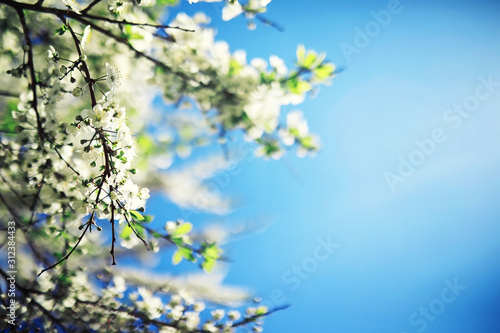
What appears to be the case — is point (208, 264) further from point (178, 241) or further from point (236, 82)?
point (236, 82)

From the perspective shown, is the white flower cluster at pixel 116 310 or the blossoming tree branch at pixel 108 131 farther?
the white flower cluster at pixel 116 310

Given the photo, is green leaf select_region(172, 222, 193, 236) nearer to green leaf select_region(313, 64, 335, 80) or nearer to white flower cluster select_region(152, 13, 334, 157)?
white flower cluster select_region(152, 13, 334, 157)

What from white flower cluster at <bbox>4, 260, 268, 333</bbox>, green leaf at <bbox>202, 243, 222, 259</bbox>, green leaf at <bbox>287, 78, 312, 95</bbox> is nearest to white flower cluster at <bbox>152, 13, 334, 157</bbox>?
green leaf at <bbox>287, 78, 312, 95</bbox>

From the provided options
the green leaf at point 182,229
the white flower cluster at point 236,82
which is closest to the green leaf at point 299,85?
the white flower cluster at point 236,82

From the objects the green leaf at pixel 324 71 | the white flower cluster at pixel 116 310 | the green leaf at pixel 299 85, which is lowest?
the white flower cluster at pixel 116 310

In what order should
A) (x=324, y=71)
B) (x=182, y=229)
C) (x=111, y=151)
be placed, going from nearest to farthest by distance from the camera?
(x=111, y=151)
(x=182, y=229)
(x=324, y=71)

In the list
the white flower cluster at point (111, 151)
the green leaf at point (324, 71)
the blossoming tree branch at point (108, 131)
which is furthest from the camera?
the green leaf at point (324, 71)

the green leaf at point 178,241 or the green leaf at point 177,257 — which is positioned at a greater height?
the green leaf at point 178,241

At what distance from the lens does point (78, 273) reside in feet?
5.62

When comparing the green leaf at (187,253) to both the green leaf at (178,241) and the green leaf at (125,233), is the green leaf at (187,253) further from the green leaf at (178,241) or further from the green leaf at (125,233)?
the green leaf at (125,233)

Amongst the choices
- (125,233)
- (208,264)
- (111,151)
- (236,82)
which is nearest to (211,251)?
(208,264)

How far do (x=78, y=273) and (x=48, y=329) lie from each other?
30 cm

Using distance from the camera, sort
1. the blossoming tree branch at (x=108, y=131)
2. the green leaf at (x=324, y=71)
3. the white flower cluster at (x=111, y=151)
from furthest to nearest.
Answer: the green leaf at (x=324, y=71) < the blossoming tree branch at (x=108, y=131) < the white flower cluster at (x=111, y=151)

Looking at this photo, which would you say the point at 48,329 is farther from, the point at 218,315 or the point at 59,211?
the point at 218,315
